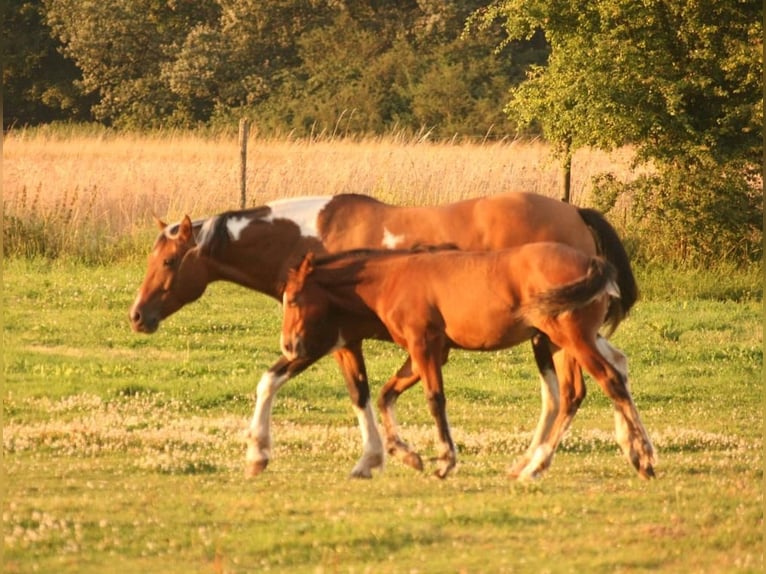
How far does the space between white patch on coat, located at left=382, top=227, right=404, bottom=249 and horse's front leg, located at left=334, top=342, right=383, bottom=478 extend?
2.86 feet

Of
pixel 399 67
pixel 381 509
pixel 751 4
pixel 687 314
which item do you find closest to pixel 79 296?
pixel 687 314

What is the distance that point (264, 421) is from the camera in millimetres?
11055

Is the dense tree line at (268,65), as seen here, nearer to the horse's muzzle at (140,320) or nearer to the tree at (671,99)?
the tree at (671,99)

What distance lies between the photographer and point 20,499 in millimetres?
9797

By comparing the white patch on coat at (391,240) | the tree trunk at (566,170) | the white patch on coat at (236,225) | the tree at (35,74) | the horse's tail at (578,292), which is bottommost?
the tree at (35,74)

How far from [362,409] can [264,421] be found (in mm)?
700

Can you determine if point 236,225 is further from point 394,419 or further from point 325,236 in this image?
point 394,419

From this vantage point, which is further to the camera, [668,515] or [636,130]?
[636,130]

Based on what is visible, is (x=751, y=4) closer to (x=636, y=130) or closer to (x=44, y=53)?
(x=636, y=130)

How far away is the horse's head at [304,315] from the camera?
1106 centimetres

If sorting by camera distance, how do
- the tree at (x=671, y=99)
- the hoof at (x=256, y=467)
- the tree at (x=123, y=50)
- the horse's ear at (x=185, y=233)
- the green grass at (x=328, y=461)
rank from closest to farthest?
the green grass at (x=328, y=461) → the hoof at (x=256, y=467) → the horse's ear at (x=185, y=233) → the tree at (x=671, y=99) → the tree at (x=123, y=50)

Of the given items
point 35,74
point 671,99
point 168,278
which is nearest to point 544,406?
point 168,278

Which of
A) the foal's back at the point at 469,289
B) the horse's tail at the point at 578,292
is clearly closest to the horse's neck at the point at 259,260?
the foal's back at the point at 469,289

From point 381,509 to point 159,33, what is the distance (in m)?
42.5
